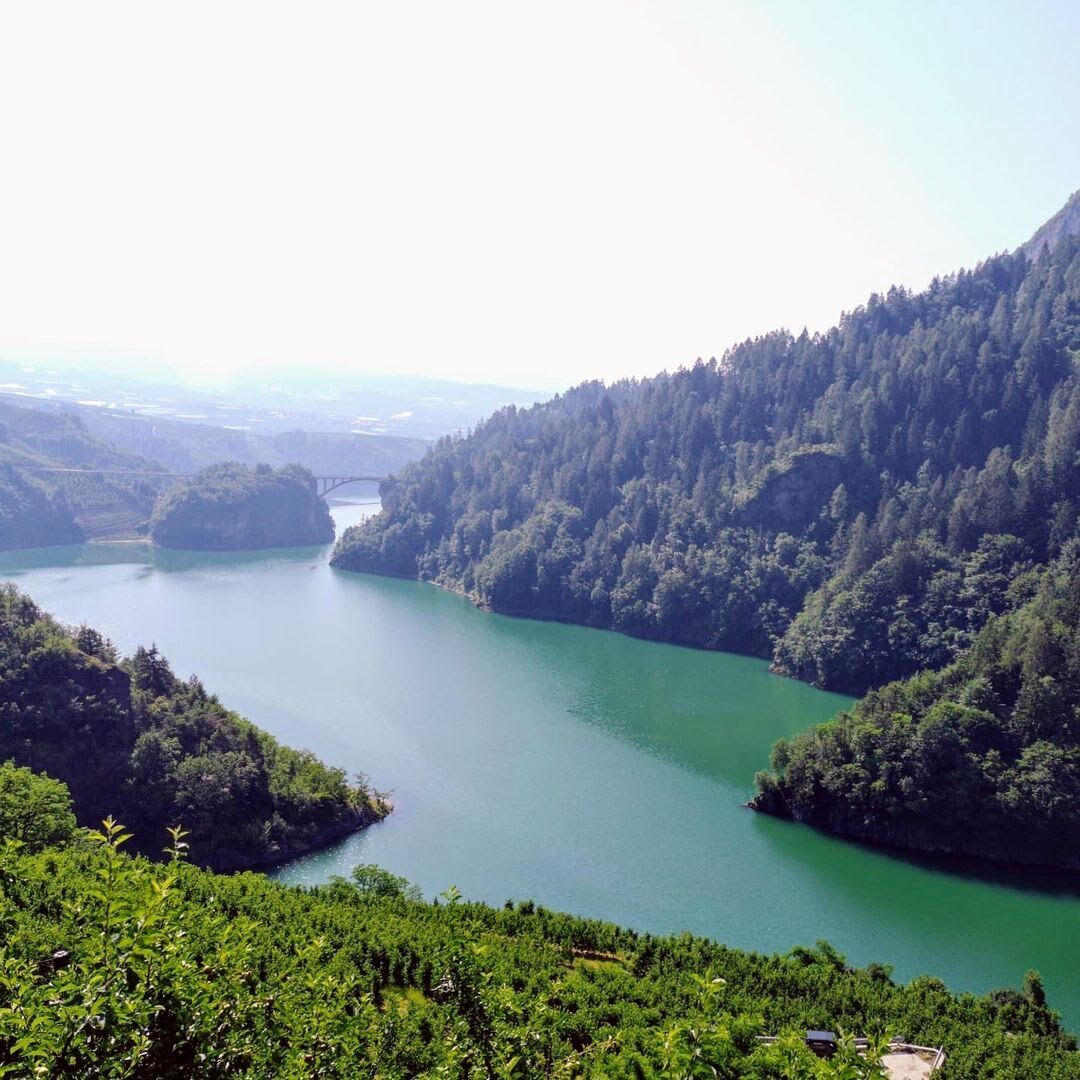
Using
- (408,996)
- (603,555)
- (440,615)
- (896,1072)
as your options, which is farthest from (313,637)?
(896,1072)

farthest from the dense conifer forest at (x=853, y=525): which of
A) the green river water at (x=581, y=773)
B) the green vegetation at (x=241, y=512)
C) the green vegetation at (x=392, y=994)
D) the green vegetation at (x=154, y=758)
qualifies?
the green vegetation at (x=154, y=758)

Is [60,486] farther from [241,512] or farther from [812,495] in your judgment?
[812,495]

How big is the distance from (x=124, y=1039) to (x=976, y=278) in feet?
323

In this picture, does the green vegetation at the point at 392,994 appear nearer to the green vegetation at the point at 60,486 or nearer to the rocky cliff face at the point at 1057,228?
the green vegetation at the point at 60,486

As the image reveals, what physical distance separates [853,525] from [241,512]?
71.3m

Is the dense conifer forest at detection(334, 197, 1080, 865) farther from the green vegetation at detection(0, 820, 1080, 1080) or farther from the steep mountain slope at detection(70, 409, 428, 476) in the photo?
the steep mountain slope at detection(70, 409, 428, 476)

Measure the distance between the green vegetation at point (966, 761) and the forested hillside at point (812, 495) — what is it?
49.1 feet

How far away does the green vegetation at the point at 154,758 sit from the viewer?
3250 centimetres

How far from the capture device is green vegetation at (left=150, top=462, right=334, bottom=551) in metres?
107

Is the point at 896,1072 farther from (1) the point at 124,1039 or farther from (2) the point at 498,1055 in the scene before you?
(1) the point at 124,1039

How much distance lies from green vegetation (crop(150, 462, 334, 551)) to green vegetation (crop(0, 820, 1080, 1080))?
85262 millimetres

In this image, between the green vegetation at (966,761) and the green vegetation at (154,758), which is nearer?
the green vegetation at (154,758)

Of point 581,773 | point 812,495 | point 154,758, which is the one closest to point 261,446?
point 812,495

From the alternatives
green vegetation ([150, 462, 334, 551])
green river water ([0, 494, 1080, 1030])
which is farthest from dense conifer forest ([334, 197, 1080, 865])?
green vegetation ([150, 462, 334, 551])
